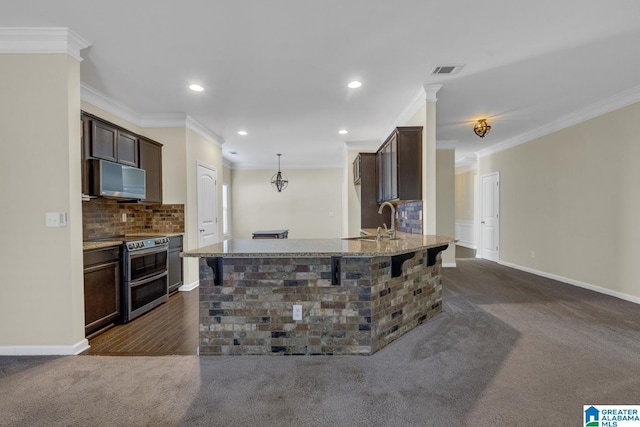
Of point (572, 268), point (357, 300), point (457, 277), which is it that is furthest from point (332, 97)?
point (572, 268)

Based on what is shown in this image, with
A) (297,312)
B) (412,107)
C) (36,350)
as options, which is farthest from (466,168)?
(36,350)

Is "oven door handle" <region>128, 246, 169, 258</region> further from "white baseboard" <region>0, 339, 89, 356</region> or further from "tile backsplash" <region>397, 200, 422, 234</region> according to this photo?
"tile backsplash" <region>397, 200, 422, 234</region>

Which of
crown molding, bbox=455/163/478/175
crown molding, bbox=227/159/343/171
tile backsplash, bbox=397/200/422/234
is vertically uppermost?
crown molding, bbox=227/159/343/171

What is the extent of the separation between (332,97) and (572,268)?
177 inches

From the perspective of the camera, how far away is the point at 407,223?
191 inches

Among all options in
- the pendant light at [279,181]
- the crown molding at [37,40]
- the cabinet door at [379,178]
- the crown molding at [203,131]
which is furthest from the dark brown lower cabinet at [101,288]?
the pendant light at [279,181]

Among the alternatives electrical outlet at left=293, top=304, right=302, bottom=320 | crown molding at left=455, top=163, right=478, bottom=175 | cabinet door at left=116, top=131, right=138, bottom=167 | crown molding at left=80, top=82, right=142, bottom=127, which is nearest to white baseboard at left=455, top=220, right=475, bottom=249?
crown molding at left=455, top=163, right=478, bottom=175

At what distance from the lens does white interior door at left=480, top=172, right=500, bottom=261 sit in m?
6.86

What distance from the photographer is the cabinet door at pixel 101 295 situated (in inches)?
114

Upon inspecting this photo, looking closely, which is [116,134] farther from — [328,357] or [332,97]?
[328,357]

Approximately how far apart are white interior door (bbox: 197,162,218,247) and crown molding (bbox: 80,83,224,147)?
0.60 metres

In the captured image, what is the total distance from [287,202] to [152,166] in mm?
5180

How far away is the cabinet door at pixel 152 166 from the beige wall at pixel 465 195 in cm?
790

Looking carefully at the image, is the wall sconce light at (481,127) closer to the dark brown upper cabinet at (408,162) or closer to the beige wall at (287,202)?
the dark brown upper cabinet at (408,162)
